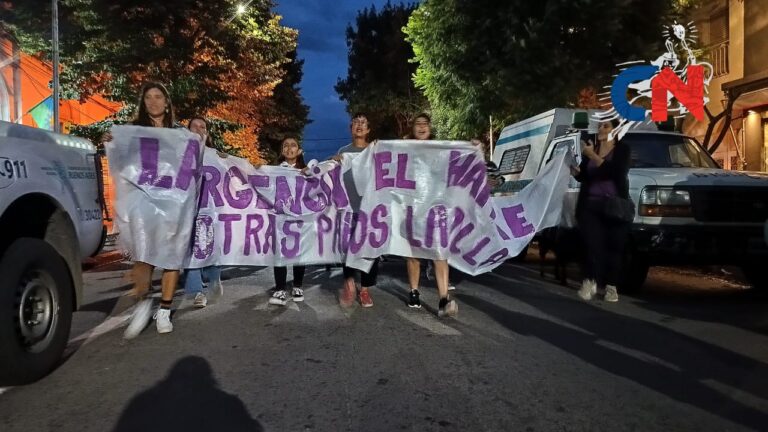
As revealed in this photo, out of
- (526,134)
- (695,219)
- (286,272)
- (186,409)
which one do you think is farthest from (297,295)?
→ (526,134)

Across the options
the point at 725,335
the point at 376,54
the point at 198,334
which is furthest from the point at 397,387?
the point at 376,54

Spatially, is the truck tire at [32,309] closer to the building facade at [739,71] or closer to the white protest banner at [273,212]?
the white protest banner at [273,212]

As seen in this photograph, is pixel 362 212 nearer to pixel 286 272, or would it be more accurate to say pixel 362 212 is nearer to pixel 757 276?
pixel 286 272

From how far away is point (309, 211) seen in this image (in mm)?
6625

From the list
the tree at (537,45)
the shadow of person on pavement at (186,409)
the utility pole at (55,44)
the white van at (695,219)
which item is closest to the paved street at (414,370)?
the shadow of person on pavement at (186,409)

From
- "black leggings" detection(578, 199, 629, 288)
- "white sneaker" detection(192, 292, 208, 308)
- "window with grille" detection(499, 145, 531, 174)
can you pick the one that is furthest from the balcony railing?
"white sneaker" detection(192, 292, 208, 308)

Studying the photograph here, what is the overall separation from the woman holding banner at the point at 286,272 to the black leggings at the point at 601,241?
3155 mm

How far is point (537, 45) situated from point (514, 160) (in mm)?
2637

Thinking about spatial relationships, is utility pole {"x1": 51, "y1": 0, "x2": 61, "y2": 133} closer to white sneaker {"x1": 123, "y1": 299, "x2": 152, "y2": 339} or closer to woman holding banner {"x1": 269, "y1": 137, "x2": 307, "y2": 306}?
woman holding banner {"x1": 269, "y1": 137, "x2": 307, "y2": 306}

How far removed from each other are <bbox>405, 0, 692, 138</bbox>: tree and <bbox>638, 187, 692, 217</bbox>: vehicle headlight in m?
6.13

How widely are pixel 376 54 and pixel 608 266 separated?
33197 mm

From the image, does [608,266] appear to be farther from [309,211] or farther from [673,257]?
[309,211]

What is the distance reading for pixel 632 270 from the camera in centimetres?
730

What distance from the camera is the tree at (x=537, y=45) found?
495 inches
